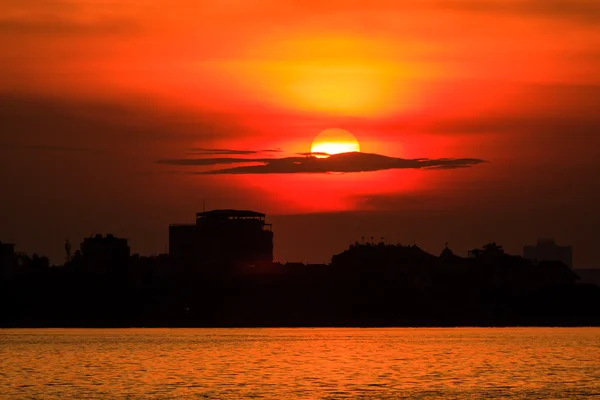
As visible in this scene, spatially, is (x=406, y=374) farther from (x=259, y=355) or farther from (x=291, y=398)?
(x=259, y=355)

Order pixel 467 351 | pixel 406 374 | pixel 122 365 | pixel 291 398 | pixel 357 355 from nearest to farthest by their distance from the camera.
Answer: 1. pixel 291 398
2. pixel 406 374
3. pixel 122 365
4. pixel 357 355
5. pixel 467 351

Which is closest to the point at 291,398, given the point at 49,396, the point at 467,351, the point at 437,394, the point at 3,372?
the point at 437,394

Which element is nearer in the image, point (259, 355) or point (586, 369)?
point (586, 369)

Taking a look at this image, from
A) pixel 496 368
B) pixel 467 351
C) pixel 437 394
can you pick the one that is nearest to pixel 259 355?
pixel 467 351

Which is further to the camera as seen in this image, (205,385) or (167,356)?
(167,356)

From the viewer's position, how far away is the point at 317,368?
142 meters

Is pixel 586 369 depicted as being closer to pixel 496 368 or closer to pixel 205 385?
pixel 496 368

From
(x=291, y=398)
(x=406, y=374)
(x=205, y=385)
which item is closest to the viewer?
(x=291, y=398)

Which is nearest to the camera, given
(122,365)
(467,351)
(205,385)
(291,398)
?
(291,398)

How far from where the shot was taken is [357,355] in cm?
17450

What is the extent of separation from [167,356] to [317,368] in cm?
3914

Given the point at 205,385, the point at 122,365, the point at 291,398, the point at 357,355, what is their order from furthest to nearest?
the point at 357,355, the point at 122,365, the point at 205,385, the point at 291,398

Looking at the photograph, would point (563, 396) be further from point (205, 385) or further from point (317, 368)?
point (317, 368)

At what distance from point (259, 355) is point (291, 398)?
7695 centimetres
